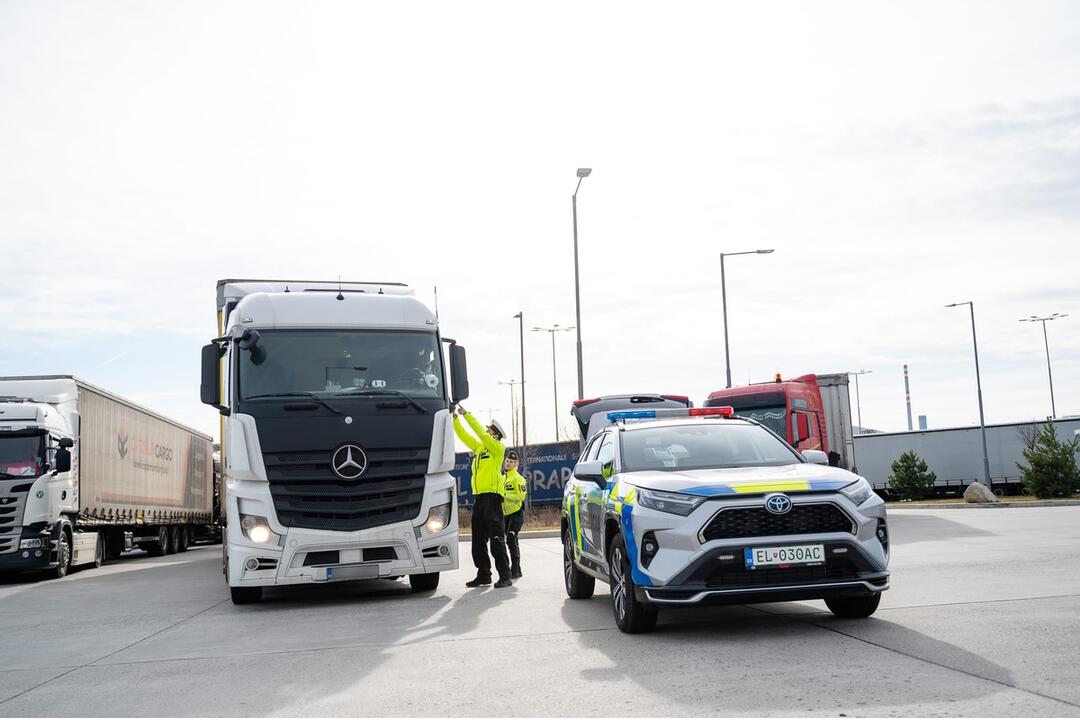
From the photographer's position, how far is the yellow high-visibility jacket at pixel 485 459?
495 inches

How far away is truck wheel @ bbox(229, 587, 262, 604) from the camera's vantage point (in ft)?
38.6

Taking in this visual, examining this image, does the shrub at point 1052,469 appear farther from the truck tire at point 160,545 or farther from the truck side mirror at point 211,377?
the truck side mirror at point 211,377

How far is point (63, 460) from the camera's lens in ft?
61.6

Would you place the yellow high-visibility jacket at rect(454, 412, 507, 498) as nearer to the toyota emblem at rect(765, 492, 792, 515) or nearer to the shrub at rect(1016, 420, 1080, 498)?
the toyota emblem at rect(765, 492, 792, 515)

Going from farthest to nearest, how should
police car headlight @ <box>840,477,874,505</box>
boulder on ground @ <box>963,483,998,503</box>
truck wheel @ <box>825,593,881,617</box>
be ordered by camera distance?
boulder on ground @ <box>963,483,998,503</box> → truck wheel @ <box>825,593,881,617</box> → police car headlight @ <box>840,477,874,505</box>

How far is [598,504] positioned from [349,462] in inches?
127

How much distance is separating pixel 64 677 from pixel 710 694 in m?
4.58

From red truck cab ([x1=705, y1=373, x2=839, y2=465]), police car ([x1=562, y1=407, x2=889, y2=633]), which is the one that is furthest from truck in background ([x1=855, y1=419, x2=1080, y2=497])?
police car ([x1=562, y1=407, x2=889, y2=633])

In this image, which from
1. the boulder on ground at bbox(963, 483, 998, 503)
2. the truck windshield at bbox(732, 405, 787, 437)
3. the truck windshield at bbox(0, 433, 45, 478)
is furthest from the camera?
the boulder on ground at bbox(963, 483, 998, 503)

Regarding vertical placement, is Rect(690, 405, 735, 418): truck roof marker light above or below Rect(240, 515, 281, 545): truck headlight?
above

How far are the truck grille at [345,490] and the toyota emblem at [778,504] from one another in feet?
16.2

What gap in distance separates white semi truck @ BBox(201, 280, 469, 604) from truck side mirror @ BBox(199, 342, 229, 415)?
1 centimetres

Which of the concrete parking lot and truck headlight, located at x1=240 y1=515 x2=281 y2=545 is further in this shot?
truck headlight, located at x1=240 y1=515 x2=281 y2=545

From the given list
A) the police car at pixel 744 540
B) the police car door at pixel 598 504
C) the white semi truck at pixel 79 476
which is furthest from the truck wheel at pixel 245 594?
the white semi truck at pixel 79 476
